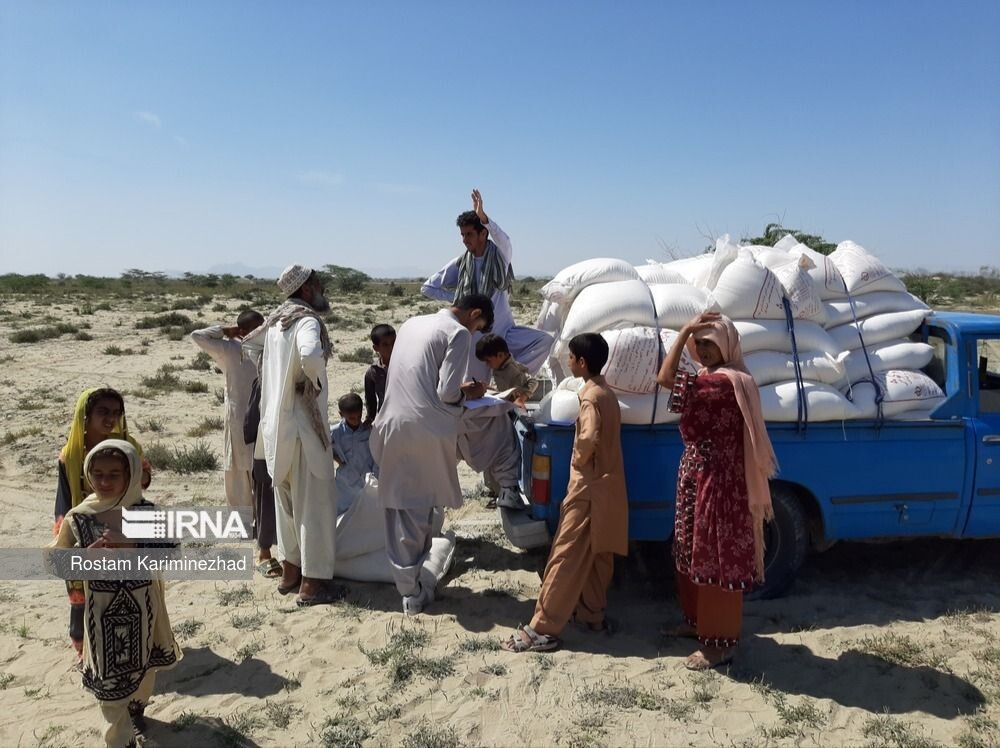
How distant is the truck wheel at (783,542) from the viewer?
179 inches

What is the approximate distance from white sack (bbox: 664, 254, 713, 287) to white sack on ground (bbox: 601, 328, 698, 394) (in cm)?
79

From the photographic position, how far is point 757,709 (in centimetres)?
358

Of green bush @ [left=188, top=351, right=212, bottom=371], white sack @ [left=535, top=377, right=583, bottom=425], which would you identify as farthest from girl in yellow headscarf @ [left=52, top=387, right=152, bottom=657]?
green bush @ [left=188, top=351, right=212, bottom=371]

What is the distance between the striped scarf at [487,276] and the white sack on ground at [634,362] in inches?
54.9

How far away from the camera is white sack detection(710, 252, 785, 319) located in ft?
14.8

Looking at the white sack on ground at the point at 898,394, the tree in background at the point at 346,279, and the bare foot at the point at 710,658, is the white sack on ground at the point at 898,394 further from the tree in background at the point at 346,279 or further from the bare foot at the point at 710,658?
the tree in background at the point at 346,279

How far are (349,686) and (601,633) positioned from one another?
1.45 meters

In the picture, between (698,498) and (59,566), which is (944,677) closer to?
(698,498)

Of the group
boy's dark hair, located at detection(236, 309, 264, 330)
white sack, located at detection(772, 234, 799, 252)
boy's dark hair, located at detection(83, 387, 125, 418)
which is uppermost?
white sack, located at detection(772, 234, 799, 252)

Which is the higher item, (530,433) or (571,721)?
(530,433)

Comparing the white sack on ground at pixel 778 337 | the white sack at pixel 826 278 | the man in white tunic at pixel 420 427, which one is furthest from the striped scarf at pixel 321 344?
the white sack at pixel 826 278

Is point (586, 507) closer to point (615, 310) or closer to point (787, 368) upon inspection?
point (615, 310)

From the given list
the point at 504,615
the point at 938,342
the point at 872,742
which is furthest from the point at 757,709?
the point at 938,342

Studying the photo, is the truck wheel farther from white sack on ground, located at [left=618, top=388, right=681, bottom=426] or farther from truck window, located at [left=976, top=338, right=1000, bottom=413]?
truck window, located at [left=976, top=338, right=1000, bottom=413]
